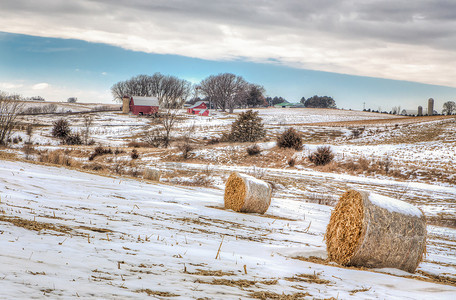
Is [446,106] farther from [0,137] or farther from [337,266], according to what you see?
[337,266]

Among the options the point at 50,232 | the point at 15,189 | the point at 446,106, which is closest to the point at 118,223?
the point at 50,232

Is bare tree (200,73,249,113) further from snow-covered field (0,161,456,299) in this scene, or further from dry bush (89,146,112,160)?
snow-covered field (0,161,456,299)

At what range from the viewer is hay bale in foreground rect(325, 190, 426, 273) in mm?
7062

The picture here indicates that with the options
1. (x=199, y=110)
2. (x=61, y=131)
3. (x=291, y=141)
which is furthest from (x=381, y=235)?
(x=199, y=110)

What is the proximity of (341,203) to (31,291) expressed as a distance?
6.16 meters

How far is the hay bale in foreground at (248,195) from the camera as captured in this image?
1356 cm

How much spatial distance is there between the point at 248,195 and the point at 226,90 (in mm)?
128804

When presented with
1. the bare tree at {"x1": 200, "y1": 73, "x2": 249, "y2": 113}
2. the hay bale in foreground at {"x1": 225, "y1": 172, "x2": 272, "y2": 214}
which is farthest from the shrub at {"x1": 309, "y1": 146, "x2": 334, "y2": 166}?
the bare tree at {"x1": 200, "y1": 73, "x2": 249, "y2": 113}

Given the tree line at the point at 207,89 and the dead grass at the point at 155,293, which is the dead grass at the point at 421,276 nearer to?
the dead grass at the point at 155,293

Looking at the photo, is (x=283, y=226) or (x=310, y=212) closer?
(x=283, y=226)

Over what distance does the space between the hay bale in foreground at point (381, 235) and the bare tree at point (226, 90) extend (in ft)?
426

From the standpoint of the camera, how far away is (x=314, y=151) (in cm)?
4075

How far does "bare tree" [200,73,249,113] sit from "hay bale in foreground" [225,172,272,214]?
12319 centimetres

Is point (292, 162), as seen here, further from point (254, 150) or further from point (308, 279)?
point (308, 279)
